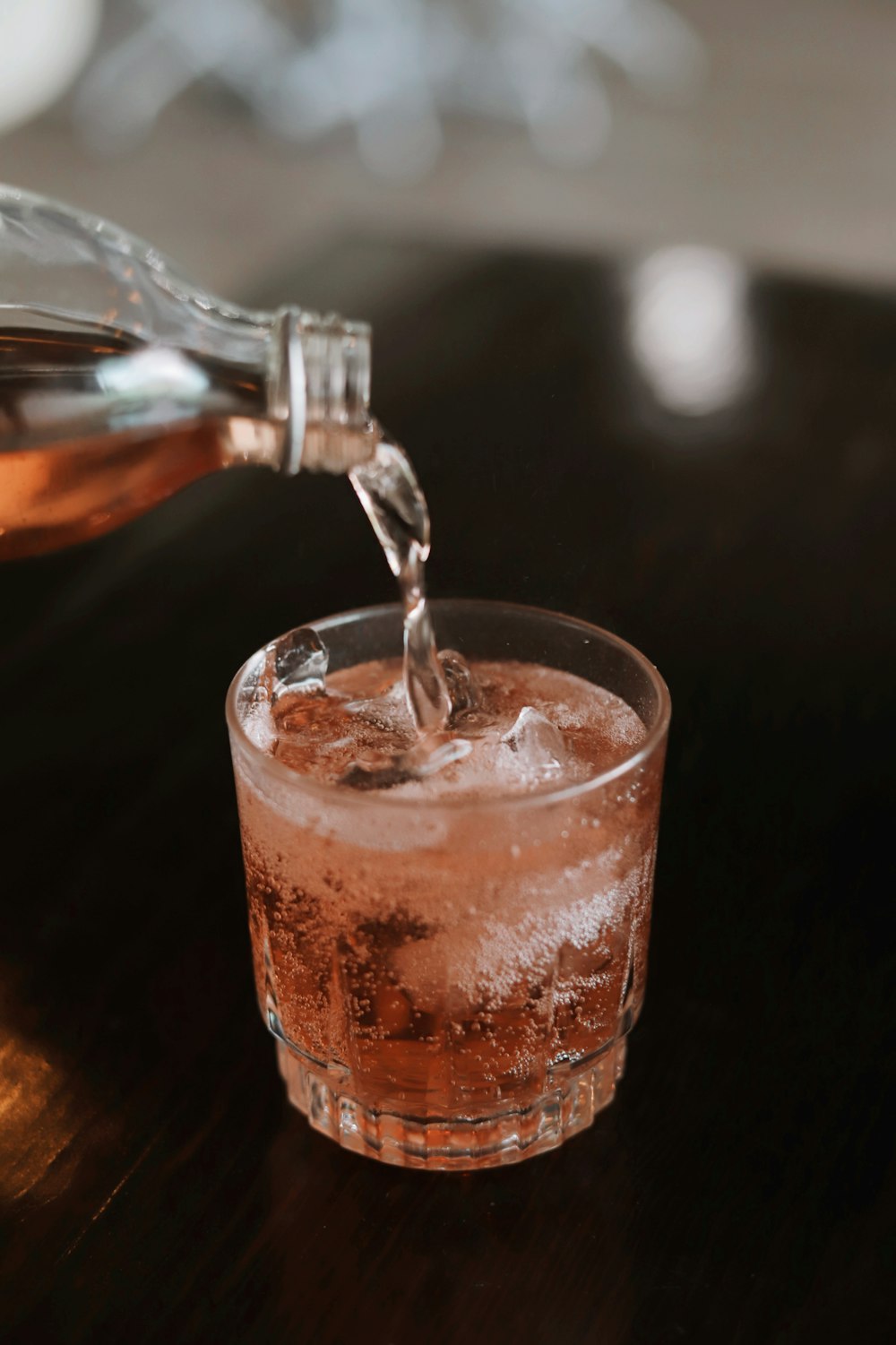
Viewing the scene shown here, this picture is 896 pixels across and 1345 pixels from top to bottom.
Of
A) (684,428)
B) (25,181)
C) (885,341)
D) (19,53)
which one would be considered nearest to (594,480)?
(684,428)

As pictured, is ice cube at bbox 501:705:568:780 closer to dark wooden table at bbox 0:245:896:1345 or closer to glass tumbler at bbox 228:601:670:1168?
glass tumbler at bbox 228:601:670:1168

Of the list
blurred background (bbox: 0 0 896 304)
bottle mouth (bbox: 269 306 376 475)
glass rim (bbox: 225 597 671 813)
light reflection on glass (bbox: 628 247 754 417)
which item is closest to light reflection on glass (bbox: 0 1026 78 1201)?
glass rim (bbox: 225 597 671 813)

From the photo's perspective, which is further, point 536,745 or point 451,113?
point 451,113

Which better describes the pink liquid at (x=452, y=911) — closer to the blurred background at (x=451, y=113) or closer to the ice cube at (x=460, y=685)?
the ice cube at (x=460, y=685)

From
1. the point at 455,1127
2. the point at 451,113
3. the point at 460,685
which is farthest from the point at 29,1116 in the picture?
the point at 451,113

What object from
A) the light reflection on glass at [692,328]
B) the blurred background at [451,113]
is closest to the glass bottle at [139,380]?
the light reflection on glass at [692,328]

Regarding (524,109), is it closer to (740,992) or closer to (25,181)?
(25,181)

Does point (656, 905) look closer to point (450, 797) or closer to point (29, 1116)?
point (450, 797)
